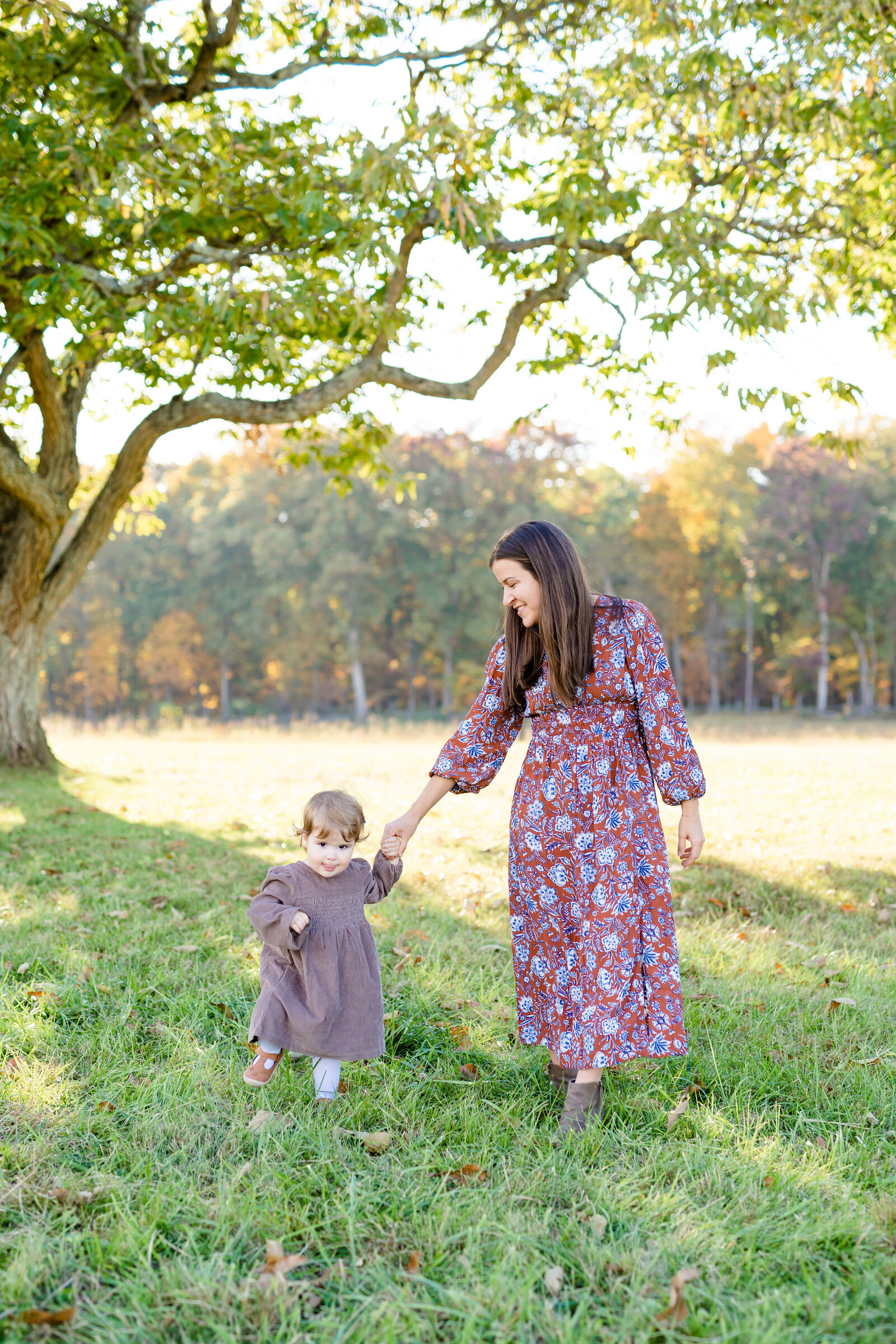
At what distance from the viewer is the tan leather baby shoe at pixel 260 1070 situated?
3209 mm

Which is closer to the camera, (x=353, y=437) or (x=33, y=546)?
(x=33, y=546)

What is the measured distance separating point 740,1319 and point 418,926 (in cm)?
322

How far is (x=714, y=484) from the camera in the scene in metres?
34.3

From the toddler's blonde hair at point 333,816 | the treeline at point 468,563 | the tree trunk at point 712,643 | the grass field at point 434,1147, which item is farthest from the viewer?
the tree trunk at point 712,643

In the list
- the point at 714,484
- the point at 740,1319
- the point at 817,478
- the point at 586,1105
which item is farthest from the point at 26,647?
the point at 817,478

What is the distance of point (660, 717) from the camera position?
322 centimetres

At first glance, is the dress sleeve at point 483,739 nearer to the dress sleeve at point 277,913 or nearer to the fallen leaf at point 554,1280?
the dress sleeve at point 277,913

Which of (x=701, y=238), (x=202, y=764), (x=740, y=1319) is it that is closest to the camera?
(x=740, y=1319)

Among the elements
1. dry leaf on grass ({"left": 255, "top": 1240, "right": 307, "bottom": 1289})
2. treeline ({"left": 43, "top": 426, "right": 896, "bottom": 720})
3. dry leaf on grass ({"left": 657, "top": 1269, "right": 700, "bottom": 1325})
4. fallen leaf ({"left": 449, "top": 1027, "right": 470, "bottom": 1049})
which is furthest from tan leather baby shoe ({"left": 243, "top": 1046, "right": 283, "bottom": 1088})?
treeline ({"left": 43, "top": 426, "right": 896, "bottom": 720})

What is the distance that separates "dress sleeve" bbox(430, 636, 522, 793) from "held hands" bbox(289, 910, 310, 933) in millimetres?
742

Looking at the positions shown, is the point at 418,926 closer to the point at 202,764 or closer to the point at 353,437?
the point at 353,437

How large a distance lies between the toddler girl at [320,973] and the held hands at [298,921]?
1.8 inches

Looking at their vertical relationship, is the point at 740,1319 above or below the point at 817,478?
below

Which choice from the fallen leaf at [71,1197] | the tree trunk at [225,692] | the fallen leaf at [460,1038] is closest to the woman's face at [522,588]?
the fallen leaf at [460,1038]
